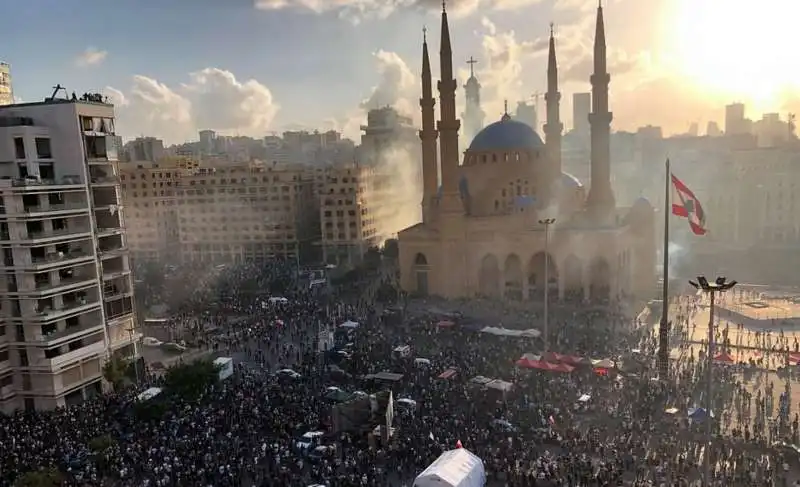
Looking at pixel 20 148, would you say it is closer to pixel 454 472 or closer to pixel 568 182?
pixel 454 472

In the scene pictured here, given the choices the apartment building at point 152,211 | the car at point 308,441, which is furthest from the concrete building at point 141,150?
the car at point 308,441

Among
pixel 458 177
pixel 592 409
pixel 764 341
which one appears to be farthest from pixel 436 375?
pixel 458 177

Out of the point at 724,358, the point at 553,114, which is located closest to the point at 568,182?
the point at 553,114

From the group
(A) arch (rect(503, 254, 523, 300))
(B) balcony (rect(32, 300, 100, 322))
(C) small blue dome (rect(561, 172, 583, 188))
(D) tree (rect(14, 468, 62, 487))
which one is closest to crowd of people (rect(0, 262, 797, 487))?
(D) tree (rect(14, 468, 62, 487))

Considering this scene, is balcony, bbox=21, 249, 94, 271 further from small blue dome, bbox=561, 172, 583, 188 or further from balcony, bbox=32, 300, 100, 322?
small blue dome, bbox=561, 172, 583, 188

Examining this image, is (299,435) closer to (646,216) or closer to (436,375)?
(436,375)

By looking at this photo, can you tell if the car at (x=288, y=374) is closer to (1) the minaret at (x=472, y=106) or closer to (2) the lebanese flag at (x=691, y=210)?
(2) the lebanese flag at (x=691, y=210)

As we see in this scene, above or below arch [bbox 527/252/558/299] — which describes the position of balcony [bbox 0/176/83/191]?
above
